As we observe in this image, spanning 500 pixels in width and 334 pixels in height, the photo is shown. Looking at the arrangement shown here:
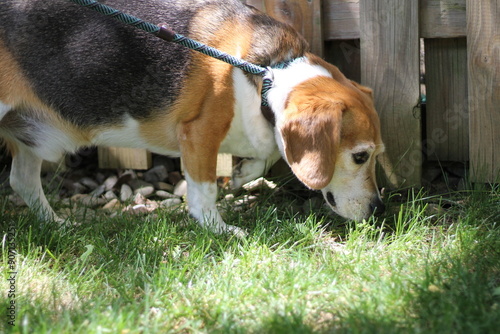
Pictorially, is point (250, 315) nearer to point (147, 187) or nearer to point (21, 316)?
point (21, 316)

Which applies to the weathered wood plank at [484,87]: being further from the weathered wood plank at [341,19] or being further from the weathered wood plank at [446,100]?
the weathered wood plank at [341,19]

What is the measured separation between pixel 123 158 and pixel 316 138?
1.96 m

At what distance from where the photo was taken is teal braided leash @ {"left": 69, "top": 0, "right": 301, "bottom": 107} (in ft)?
10.8

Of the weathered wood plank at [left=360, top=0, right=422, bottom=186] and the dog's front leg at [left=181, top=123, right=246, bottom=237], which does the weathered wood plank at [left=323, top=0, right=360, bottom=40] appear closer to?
the weathered wood plank at [left=360, top=0, right=422, bottom=186]

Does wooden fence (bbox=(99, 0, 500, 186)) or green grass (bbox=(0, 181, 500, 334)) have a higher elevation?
wooden fence (bbox=(99, 0, 500, 186))

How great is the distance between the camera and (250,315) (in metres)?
2.72

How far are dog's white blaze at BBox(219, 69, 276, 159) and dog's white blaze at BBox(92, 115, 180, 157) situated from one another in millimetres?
380

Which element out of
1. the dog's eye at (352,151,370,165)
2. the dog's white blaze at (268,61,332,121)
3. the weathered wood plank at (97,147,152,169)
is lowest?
the weathered wood plank at (97,147,152,169)

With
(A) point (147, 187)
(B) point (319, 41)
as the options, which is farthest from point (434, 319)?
(A) point (147, 187)

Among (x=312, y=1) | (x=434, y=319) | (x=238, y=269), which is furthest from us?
(x=312, y=1)

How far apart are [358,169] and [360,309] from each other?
1153 mm

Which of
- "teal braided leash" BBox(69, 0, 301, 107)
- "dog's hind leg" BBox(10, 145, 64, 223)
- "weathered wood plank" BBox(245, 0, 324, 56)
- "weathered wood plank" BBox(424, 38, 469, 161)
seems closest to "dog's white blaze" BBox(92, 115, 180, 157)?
"dog's hind leg" BBox(10, 145, 64, 223)

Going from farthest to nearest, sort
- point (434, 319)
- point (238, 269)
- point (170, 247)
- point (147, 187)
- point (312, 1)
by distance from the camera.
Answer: point (147, 187)
point (312, 1)
point (170, 247)
point (238, 269)
point (434, 319)

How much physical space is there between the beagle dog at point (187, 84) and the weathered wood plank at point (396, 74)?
0.28 m
